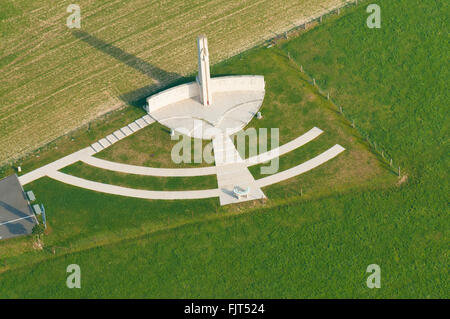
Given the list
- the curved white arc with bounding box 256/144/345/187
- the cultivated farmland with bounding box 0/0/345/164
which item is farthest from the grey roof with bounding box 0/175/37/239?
the curved white arc with bounding box 256/144/345/187

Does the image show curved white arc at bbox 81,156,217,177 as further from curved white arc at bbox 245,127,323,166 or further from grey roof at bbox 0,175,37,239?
grey roof at bbox 0,175,37,239

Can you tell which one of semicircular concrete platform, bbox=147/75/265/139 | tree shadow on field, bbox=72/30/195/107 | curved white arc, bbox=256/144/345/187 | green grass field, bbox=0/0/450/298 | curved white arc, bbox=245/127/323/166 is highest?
tree shadow on field, bbox=72/30/195/107

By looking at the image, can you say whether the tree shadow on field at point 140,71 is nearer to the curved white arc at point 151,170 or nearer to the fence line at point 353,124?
the curved white arc at point 151,170
